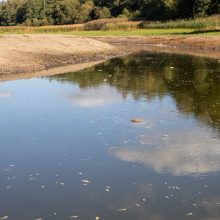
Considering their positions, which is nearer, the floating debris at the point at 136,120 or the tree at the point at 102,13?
the floating debris at the point at 136,120

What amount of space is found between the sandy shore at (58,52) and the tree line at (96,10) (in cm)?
3057

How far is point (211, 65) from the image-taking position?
32.2m

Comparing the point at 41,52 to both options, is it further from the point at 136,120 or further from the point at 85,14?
the point at 85,14

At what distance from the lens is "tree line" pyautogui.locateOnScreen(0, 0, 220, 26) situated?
286 feet

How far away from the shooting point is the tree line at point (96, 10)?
8712 centimetres

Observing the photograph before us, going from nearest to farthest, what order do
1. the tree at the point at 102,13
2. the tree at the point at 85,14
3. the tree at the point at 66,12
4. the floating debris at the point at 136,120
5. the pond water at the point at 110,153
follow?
→ 1. the pond water at the point at 110,153
2. the floating debris at the point at 136,120
3. the tree at the point at 102,13
4. the tree at the point at 85,14
5. the tree at the point at 66,12

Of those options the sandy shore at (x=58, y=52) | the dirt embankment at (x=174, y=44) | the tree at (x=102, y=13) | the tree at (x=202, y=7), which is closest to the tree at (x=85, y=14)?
the tree at (x=102, y=13)

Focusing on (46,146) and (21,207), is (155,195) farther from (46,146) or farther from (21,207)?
(46,146)

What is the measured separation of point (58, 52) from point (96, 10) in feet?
284

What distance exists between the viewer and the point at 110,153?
39.2ft

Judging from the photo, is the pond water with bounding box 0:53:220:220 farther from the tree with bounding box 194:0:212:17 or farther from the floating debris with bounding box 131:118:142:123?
the tree with bounding box 194:0:212:17

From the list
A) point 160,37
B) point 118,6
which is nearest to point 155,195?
point 160,37

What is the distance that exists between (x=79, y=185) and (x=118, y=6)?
116862 millimetres

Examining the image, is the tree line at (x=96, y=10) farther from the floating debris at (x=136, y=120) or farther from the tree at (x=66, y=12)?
the floating debris at (x=136, y=120)
